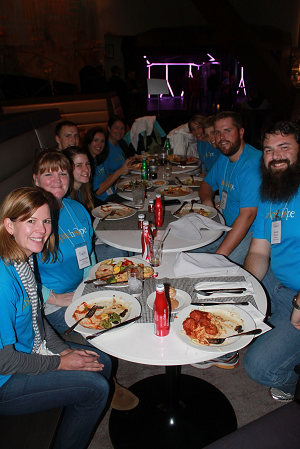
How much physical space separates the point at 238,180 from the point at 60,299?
1866 mm

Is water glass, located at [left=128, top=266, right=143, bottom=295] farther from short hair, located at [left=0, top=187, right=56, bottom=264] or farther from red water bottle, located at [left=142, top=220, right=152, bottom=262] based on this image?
short hair, located at [left=0, top=187, right=56, bottom=264]

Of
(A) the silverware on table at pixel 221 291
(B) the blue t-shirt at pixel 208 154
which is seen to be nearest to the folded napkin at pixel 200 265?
(A) the silverware on table at pixel 221 291

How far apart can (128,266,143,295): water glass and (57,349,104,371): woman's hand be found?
15.5 inches

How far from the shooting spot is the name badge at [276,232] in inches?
80.7

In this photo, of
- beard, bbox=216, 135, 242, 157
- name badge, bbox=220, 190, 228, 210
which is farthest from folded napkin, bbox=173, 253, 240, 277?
beard, bbox=216, 135, 242, 157

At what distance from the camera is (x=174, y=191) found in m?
3.36

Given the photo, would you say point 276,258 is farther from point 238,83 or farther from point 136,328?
point 238,83

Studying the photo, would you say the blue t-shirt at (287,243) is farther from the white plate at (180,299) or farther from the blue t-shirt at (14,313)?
the blue t-shirt at (14,313)

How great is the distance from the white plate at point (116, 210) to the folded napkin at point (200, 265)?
2.96 feet

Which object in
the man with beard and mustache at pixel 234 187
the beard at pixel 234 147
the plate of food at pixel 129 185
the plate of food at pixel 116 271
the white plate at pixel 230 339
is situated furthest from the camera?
the plate of food at pixel 129 185

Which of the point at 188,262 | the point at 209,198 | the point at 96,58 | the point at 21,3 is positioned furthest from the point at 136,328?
the point at 96,58

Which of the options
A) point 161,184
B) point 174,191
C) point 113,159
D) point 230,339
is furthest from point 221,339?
point 113,159

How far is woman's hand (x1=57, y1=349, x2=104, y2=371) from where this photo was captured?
1584 millimetres

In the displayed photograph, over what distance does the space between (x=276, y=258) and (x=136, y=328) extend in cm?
113
